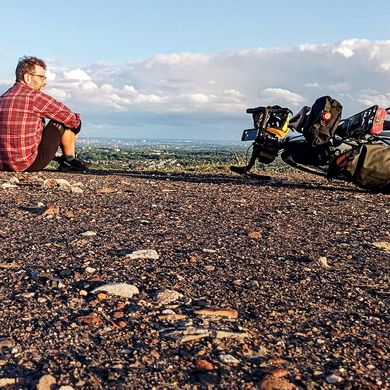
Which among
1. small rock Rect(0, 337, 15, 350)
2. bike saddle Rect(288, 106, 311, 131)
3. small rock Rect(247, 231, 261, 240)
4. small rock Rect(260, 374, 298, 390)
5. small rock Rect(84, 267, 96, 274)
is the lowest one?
small rock Rect(0, 337, 15, 350)

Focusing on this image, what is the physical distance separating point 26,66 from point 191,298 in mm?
5724

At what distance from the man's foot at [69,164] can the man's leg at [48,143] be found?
0.96 meters

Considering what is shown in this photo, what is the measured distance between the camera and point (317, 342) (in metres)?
2.23

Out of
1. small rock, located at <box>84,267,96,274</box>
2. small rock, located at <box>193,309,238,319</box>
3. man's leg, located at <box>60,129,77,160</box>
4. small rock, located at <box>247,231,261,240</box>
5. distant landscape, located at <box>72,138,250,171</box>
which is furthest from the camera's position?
distant landscape, located at <box>72,138,250,171</box>

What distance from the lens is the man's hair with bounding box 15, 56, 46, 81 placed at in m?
7.38

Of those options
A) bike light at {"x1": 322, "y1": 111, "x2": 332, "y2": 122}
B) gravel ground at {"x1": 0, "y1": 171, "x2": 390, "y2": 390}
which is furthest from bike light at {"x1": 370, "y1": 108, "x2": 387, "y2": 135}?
gravel ground at {"x1": 0, "y1": 171, "x2": 390, "y2": 390}

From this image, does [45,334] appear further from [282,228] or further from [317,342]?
[282,228]

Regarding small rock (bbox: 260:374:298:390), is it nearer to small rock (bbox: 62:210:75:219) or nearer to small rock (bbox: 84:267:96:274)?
small rock (bbox: 84:267:96:274)

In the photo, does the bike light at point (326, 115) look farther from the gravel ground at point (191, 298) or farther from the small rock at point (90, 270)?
the small rock at point (90, 270)

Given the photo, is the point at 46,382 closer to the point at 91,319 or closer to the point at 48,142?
the point at 91,319

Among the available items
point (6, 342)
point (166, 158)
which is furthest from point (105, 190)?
point (166, 158)

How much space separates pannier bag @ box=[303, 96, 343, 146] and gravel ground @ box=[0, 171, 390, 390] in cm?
192

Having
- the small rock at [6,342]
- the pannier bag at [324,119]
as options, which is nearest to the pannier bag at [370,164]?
the pannier bag at [324,119]

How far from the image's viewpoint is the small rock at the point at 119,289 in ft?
8.93
